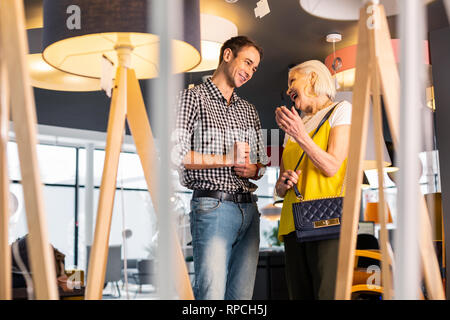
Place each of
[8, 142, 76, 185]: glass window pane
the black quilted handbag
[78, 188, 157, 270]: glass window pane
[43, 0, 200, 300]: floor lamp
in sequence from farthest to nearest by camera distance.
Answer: [78, 188, 157, 270]: glass window pane → [8, 142, 76, 185]: glass window pane → the black quilted handbag → [43, 0, 200, 300]: floor lamp

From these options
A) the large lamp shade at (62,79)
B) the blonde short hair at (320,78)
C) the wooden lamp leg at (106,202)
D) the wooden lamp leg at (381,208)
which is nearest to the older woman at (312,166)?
the blonde short hair at (320,78)

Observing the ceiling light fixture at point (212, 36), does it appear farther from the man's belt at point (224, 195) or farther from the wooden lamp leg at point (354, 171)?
the wooden lamp leg at point (354, 171)

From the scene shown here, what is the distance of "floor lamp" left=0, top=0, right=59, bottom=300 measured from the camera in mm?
847

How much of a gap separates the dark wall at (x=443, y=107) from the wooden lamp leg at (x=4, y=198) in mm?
3318

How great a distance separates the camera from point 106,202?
3.51 feet

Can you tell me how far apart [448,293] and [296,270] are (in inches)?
90.6

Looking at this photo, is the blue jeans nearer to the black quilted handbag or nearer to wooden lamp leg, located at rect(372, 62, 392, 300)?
the black quilted handbag

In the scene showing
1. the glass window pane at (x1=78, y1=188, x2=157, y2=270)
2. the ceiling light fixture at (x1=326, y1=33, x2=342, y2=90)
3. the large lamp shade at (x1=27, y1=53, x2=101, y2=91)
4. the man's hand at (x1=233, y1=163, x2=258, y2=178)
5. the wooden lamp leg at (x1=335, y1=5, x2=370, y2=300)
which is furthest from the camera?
the glass window pane at (x1=78, y1=188, x2=157, y2=270)

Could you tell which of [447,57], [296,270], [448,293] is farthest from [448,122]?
[296,270]

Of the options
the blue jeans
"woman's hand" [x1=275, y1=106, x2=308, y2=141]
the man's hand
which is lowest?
the blue jeans

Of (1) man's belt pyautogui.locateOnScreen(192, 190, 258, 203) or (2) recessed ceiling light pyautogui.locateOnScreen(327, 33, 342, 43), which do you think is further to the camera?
(2) recessed ceiling light pyautogui.locateOnScreen(327, 33, 342, 43)

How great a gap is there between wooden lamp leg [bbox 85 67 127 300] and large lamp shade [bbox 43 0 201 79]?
7.1 inches

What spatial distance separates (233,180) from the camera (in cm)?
167

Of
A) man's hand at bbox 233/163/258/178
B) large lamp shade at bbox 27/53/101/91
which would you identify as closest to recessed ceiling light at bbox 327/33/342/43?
large lamp shade at bbox 27/53/101/91
